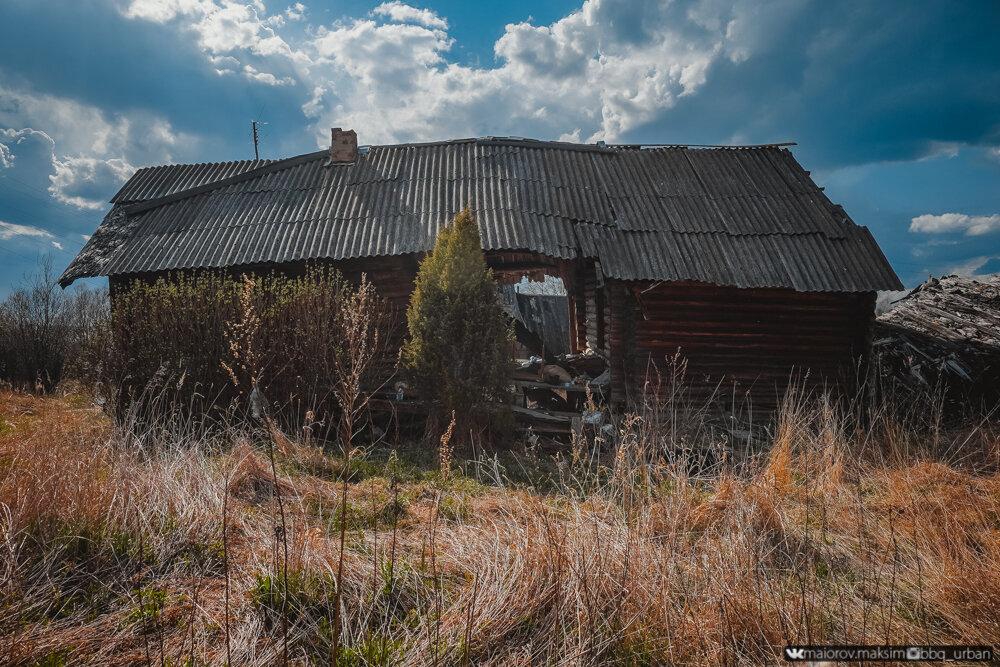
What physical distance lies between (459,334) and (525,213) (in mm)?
3471

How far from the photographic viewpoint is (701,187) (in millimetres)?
10039

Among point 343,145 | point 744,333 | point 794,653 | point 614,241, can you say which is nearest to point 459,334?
point 614,241

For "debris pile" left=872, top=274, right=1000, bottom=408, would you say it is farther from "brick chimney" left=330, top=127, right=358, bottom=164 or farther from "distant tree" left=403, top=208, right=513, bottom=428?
"brick chimney" left=330, top=127, right=358, bottom=164

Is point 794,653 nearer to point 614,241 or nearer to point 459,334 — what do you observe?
point 459,334

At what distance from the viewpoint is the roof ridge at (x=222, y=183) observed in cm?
1048

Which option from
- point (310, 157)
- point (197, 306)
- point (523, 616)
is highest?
point (310, 157)

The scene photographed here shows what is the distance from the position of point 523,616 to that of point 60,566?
7.82 ft

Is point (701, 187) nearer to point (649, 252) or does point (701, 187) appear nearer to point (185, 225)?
point (649, 252)

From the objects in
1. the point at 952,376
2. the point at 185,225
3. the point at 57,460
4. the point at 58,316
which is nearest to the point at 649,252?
the point at 952,376

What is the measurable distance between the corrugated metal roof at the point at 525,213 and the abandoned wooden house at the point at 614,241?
38mm

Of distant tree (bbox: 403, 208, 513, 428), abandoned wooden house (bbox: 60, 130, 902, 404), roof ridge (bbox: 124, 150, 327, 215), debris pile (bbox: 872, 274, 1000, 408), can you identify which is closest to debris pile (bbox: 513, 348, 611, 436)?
abandoned wooden house (bbox: 60, 130, 902, 404)

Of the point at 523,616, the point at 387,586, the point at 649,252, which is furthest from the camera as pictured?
the point at 649,252

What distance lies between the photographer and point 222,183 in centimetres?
1080

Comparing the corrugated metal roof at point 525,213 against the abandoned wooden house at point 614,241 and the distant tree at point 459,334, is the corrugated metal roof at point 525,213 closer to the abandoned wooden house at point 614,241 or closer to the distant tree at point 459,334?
the abandoned wooden house at point 614,241
